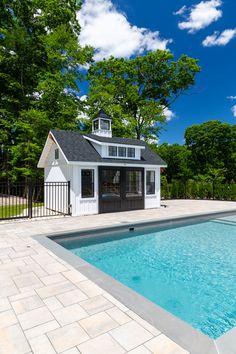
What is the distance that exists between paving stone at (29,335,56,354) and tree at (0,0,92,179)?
15.7 meters

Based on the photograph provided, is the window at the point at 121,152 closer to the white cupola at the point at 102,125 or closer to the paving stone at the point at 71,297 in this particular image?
the white cupola at the point at 102,125

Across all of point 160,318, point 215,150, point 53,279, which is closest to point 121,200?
point 53,279

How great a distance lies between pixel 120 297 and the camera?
3012mm

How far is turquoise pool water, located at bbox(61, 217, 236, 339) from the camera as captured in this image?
11.3ft

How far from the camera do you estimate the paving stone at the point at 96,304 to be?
2742mm

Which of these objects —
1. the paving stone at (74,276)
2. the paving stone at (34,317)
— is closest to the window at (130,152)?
the paving stone at (74,276)

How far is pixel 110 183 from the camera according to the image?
11336 mm

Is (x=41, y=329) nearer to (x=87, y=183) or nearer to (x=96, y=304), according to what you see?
(x=96, y=304)

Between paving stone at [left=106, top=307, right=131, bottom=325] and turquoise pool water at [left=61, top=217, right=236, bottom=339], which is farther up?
paving stone at [left=106, top=307, right=131, bottom=325]

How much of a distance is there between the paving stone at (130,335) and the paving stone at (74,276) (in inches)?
56.2

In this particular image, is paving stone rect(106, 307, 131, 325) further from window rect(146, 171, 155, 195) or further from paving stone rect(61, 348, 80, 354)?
window rect(146, 171, 155, 195)

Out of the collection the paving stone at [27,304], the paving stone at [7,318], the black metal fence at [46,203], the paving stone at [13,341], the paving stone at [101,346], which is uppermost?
the black metal fence at [46,203]

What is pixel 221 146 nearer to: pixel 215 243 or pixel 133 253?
pixel 215 243

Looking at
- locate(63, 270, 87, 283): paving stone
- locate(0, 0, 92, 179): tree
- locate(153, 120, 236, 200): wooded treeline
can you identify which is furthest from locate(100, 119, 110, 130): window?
locate(63, 270, 87, 283): paving stone
